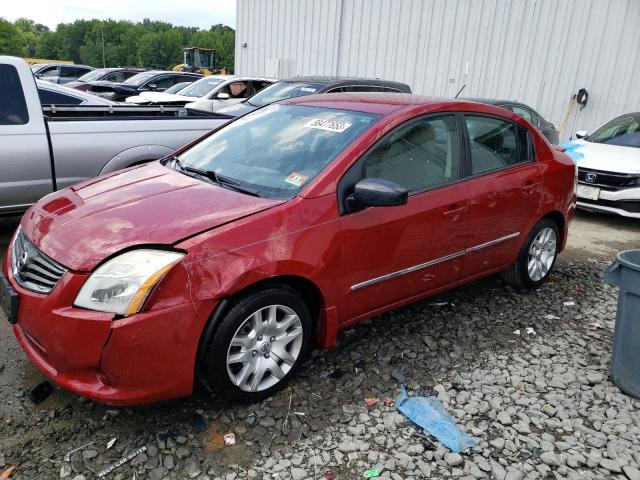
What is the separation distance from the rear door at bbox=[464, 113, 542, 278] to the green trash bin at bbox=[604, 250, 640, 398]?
906 millimetres

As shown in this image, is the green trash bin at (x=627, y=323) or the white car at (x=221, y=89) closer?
the green trash bin at (x=627, y=323)

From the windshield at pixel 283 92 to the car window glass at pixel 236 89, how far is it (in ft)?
10.2

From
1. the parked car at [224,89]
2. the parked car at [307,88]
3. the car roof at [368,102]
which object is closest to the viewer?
the car roof at [368,102]

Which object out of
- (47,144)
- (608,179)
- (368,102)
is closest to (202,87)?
(47,144)

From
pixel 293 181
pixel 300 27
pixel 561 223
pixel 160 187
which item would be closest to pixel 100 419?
pixel 160 187

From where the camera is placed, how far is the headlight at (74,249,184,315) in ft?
7.71

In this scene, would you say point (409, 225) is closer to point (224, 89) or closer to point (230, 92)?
point (224, 89)

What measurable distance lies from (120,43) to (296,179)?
11763cm

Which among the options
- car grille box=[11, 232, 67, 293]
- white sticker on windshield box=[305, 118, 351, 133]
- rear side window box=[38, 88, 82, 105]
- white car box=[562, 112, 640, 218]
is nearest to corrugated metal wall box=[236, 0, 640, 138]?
white car box=[562, 112, 640, 218]

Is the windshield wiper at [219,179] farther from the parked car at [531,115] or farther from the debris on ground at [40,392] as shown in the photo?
the parked car at [531,115]

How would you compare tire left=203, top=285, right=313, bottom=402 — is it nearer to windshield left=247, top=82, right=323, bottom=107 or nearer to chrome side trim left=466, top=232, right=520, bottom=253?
chrome side trim left=466, top=232, right=520, bottom=253

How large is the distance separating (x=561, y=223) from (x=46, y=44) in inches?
5160

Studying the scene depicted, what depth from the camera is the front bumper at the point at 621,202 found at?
702 centimetres

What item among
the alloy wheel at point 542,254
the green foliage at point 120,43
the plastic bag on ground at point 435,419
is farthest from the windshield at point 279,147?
the green foliage at point 120,43
